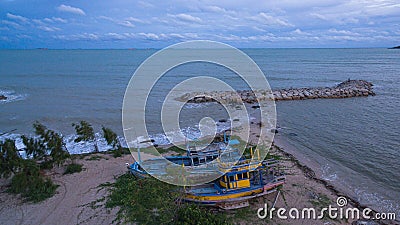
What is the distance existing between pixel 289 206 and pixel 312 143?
9.52 m

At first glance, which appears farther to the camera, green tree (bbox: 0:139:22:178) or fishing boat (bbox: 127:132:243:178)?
green tree (bbox: 0:139:22:178)

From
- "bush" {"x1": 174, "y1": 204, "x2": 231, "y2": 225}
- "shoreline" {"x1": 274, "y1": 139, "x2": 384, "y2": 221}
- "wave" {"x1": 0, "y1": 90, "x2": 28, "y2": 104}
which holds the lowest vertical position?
"shoreline" {"x1": 274, "y1": 139, "x2": 384, "y2": 221}

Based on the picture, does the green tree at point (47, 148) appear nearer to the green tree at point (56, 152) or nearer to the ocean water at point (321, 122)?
the green tree at point (56, 152)

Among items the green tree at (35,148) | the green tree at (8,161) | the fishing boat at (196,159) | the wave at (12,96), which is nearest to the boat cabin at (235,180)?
the fishing boat at (196,159)

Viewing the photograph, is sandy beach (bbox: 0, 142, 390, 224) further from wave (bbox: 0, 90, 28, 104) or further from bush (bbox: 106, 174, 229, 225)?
wave (bbox: 0, 90, 28, 104)

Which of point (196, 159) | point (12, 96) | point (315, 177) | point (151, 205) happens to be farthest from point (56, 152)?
point (12, 96)

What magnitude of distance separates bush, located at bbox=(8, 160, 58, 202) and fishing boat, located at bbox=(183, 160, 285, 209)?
6.92 meters

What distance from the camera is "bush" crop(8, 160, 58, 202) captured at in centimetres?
1336

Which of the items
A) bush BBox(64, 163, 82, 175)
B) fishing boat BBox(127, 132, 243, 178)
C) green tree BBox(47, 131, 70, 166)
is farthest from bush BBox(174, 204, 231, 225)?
green tree BBox(47, 131, 70, 166)

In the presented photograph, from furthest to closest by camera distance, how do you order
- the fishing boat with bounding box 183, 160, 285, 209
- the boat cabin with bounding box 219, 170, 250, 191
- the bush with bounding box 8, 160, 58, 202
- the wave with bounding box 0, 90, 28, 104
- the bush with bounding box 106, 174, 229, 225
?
the wave with bounding box 0, 90, 28, 104 < the bush with bounding box 8, 160, 58, 202 < the boat cabin with bounding box 219, 170, 250, 191 < the fishing boat with bounding box 183, 160, 285, 209 < the bush with bounding box 106, 174, 229, 225

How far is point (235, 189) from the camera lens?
41.0ft

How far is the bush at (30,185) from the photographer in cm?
1336

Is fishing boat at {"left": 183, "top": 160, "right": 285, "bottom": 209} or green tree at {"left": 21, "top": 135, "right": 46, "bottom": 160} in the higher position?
green tree at {"left": 21, "top": 135, "right": 46, "bottom": 160}

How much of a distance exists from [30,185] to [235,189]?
985cm
